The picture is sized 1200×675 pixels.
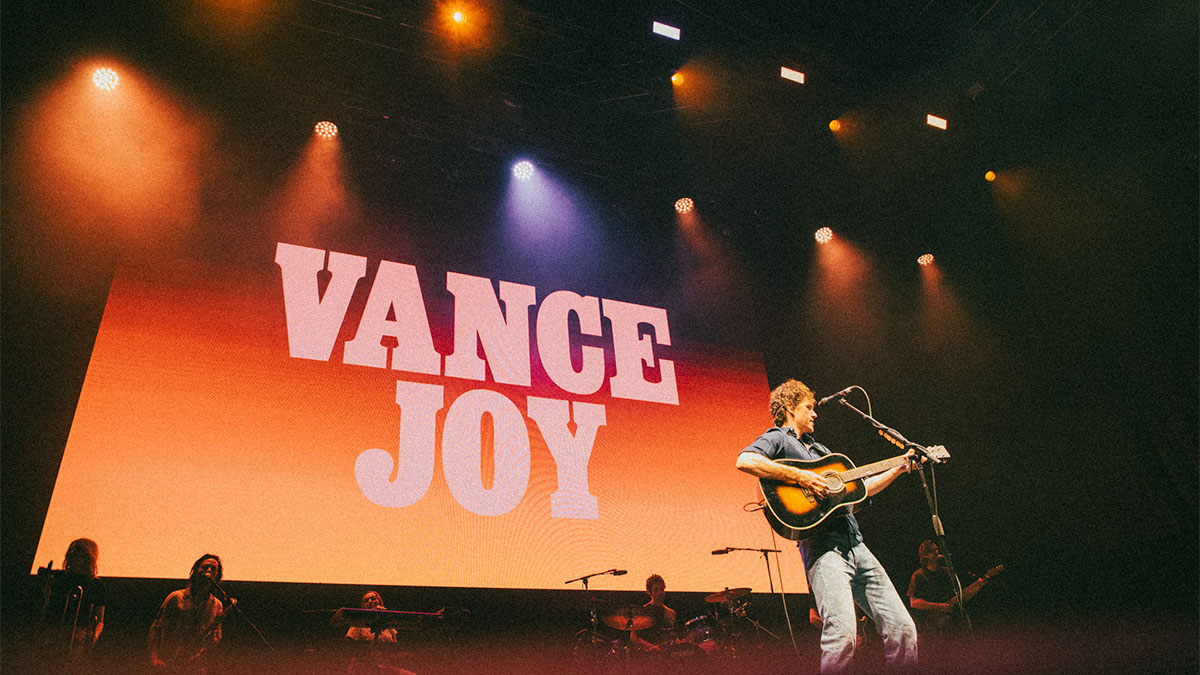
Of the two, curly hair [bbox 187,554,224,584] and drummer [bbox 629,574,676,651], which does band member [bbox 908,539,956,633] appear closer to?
drummer [bbox 629,574,676,651]

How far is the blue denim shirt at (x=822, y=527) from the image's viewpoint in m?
3.09

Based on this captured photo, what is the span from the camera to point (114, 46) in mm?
5277

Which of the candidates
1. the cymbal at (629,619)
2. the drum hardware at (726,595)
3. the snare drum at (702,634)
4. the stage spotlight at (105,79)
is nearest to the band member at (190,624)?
the cymbal at (629,619)

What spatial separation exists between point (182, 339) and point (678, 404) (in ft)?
12.1

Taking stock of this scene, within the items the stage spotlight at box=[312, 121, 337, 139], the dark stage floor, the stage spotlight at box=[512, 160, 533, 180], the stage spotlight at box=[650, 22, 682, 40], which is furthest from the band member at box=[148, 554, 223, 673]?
the stage spotlight at box=[650, 22, 682, 40]

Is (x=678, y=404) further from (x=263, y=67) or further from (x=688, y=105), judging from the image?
(x=263, y=67)

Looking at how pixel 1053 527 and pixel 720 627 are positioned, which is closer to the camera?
pixel 720 627

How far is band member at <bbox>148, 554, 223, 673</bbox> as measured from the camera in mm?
3774

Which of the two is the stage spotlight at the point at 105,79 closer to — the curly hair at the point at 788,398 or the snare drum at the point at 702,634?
the curly hair at the point at 788,398

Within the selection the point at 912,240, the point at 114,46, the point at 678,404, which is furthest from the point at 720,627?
the point at 114,46

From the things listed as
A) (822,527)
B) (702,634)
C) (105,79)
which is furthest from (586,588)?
(105,79)

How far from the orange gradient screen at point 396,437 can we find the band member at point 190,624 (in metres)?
0.23

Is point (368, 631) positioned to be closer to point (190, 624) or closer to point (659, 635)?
point (190, 624)

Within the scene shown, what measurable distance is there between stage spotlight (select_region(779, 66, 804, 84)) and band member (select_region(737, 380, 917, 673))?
3.72m
